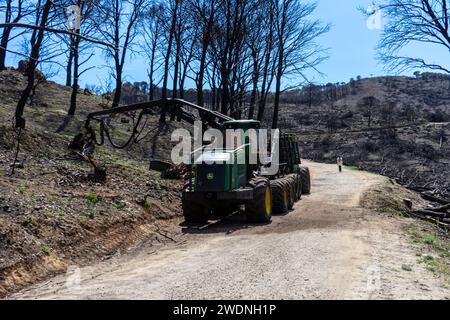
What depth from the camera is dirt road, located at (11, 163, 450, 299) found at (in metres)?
6.37

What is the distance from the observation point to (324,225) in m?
12.4

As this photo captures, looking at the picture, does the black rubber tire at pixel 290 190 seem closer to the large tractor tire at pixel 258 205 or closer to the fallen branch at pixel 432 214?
the large tractor tire at pixel 258 205

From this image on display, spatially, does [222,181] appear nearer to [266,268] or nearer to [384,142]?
[266,268]

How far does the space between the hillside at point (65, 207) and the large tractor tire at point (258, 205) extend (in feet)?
7.58

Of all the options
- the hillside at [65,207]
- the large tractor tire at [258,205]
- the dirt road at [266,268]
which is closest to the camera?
the dirt road at [266,268]

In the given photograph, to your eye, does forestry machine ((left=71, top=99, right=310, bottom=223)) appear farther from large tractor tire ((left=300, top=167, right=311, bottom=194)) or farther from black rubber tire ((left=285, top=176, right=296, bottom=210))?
large tractor tire ((left=300, top=167, right=311, bottom=194))

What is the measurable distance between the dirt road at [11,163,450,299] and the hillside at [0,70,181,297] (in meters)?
0.53

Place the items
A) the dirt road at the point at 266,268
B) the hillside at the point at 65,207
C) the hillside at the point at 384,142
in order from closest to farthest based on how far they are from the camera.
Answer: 1. the dirt road at the point at 266,268
2. the hillside at the point at 65,207
3. the hillside at the point at 384,142

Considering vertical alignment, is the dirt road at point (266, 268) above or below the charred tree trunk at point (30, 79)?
below

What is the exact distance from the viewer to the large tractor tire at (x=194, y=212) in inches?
506

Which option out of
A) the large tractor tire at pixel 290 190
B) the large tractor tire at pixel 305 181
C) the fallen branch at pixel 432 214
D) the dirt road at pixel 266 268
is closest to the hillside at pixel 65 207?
the dirt road at pixel 266 268

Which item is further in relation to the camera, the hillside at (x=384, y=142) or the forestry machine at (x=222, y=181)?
the hillside at (x=384, y=142)

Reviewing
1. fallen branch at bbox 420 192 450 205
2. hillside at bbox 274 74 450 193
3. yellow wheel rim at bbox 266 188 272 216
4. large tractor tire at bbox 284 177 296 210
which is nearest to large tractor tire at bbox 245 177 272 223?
yellow wheel rim at bbox 266 188 272 216

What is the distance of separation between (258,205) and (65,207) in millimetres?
5001
